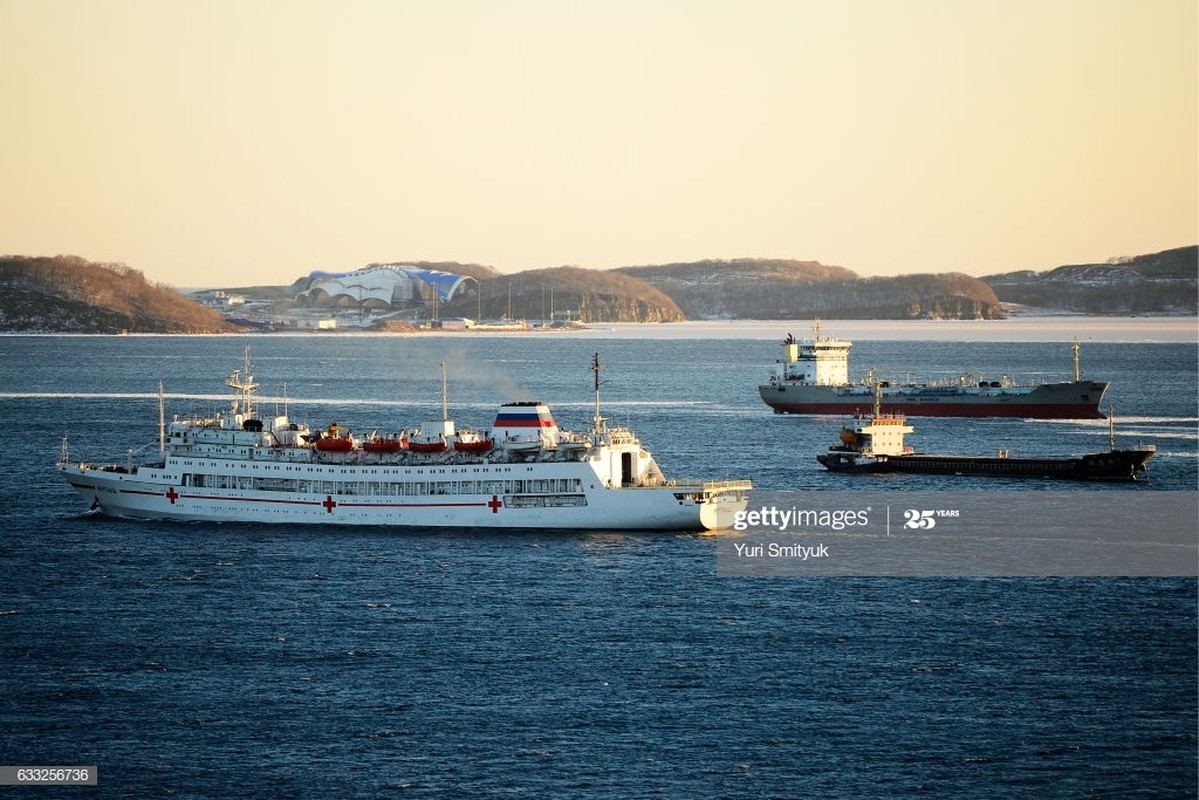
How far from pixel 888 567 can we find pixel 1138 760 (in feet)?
77.1

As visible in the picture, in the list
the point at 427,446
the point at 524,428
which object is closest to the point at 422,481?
the point at 427,446

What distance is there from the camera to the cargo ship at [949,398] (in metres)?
134

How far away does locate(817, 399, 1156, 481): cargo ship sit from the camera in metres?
90.4

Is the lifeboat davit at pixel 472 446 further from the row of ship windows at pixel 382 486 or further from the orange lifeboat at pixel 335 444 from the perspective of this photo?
the orange lifeboat at pixel 335 444

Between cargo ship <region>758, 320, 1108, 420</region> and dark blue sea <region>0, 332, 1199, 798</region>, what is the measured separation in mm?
70147

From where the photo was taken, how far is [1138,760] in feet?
135

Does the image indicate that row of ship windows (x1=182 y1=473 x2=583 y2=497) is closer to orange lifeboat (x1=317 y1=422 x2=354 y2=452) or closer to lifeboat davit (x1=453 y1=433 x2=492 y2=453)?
orange lifeboat (x1=317 y1=422 x2=354 y2=452)

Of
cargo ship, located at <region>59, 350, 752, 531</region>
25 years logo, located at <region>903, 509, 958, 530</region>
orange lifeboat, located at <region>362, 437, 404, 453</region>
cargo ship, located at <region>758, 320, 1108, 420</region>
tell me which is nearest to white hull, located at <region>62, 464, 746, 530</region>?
cargo ship, located at <region>59, 350, 752, 531</region>

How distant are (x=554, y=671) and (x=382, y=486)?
25.0 metres

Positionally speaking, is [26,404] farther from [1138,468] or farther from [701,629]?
[701,629]

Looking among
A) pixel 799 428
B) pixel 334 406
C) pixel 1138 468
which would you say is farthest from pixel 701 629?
pixel 334 406
